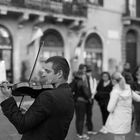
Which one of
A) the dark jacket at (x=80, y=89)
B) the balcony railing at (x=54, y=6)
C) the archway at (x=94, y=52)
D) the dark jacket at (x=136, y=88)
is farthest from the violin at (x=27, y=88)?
the archway at (x=94, y=52)

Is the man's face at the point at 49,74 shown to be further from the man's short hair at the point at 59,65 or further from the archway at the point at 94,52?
the archway at the point at 94,52

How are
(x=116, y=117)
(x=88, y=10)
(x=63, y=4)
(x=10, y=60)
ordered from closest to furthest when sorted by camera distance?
(x=116, y=117), (x=10, y=60), (x=63, y=4), (x=88, y=10)

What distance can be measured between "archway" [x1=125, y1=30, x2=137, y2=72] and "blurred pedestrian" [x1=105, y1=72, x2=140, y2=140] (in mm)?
16364

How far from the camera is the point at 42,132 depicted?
86.3 inches

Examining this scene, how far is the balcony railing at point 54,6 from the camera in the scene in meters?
14.5

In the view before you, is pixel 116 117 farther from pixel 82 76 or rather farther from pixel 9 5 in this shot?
pixel 9 5

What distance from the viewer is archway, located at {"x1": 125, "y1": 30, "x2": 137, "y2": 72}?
68.2 feet

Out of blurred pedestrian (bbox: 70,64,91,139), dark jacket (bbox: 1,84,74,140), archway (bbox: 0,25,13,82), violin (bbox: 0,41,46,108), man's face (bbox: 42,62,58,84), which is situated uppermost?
archway (bbox: 0,25,13,82)

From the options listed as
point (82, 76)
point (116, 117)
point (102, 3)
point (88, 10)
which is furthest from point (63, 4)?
point (116, 117)

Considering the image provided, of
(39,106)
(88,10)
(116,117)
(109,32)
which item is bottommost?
(116,117)

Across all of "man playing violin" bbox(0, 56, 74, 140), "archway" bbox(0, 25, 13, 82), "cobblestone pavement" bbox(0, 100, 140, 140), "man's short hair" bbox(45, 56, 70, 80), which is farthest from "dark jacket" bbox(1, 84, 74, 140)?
"archway" bbox(0, 25, 13, 82)

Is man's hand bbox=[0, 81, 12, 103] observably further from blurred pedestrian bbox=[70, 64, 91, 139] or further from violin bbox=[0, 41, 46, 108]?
blurred pedestrian bbox=[70, 64, 91, 139]

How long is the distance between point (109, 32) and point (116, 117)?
49.8 feet

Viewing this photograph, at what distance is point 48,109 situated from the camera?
2.16 meters
